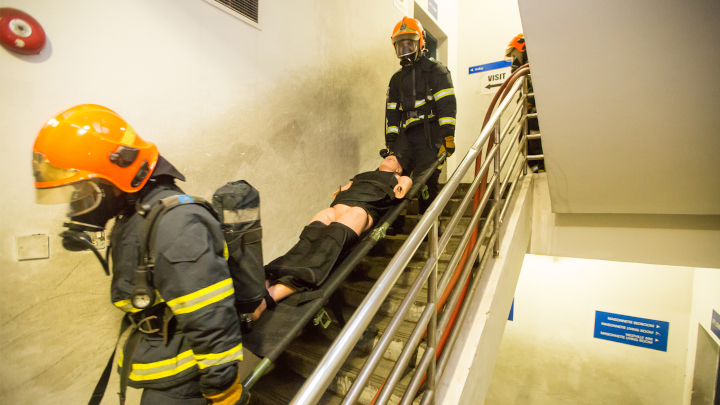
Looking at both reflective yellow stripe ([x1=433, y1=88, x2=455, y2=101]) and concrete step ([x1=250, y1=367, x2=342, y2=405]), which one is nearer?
concrete step ([x1=250, y1=367, x2=342, y2=405])

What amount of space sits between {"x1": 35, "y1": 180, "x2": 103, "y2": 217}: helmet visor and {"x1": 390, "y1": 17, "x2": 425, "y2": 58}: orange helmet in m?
2.68

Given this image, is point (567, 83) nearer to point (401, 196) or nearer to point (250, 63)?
point (401, 196)

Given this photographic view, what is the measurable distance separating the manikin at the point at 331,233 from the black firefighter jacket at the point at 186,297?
43cm

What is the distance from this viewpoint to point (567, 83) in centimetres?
172

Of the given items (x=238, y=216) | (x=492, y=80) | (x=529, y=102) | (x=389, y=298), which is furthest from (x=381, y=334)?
(x=492, y=80)

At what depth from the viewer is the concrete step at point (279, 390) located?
1647 mm

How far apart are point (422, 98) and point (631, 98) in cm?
168

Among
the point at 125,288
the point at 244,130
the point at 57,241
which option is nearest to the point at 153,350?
the point at 125,288

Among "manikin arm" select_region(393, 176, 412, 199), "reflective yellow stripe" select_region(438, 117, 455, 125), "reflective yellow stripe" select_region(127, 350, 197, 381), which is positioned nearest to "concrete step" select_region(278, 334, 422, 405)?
"reflective yellow stripe" select_region(127, 350, 197, 381)

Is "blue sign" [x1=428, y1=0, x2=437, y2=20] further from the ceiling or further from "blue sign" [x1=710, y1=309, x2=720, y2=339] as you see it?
"blue sign" [x1=710, y1=309, x2=720, y2=339]

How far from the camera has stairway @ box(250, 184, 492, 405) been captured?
5.37ft

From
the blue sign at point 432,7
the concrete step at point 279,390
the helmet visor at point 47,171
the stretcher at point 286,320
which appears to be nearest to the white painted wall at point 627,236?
the stretcher at point 286,320

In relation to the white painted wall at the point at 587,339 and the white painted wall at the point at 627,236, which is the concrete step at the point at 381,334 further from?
the white painted wall at the point at 587,339

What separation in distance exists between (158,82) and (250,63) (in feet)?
2.36
